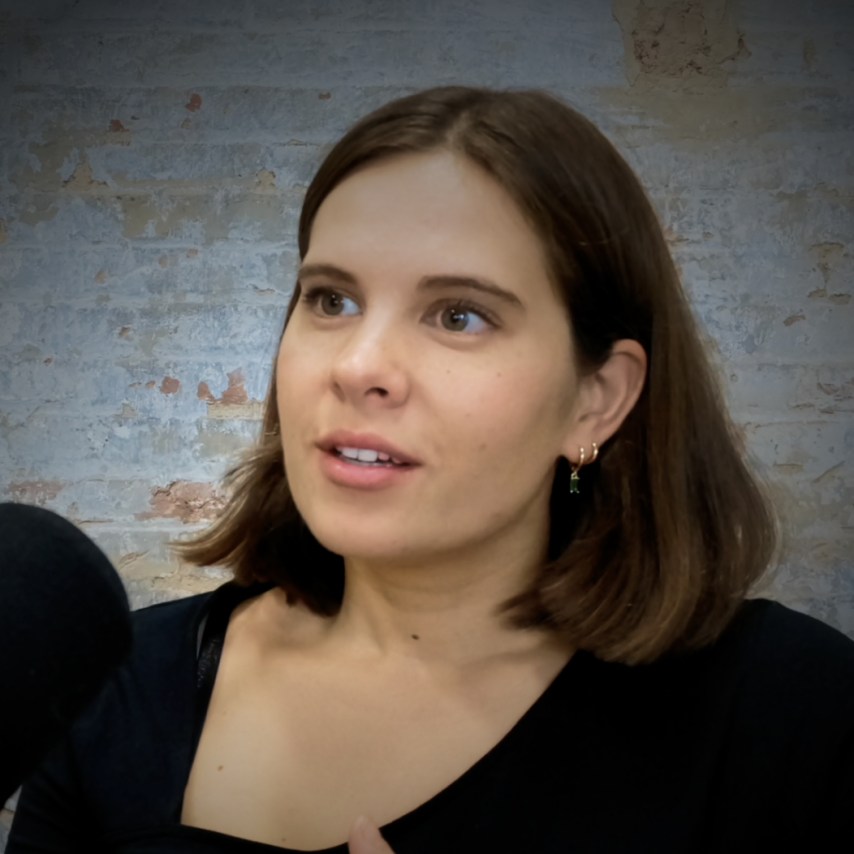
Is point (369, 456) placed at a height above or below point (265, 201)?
below

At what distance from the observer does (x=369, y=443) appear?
2.89ft

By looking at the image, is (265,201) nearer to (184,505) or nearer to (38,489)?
(184,505)

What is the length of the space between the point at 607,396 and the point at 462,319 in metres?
0.21

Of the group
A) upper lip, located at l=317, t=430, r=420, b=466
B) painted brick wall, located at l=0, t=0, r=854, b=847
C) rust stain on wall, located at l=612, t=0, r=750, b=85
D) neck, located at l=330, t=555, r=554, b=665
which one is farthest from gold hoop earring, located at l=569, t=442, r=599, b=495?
rust stain on wall, located at l=612, t=0, r=750, b=85

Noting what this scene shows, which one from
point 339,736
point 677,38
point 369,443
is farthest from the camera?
point 677,38

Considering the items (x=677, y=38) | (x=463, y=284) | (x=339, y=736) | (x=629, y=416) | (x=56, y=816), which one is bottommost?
(x=56, y=816)

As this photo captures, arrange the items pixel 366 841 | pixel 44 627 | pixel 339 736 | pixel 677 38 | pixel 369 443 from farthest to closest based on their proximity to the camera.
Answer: pixel 677 38
pixel 339 736
pixel 369 443
pixel 366 841
pixel 44 627

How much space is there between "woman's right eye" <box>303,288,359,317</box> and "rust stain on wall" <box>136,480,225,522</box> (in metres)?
0.99

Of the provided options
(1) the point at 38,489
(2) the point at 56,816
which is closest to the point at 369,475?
(2) the point at 56,816

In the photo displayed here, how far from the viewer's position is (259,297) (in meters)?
1.86

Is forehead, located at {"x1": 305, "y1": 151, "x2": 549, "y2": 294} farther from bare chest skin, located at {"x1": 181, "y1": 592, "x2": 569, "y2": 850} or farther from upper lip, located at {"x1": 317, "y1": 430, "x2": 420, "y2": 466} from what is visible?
bare chest skin, located at {"x1": 181, "y1": 592, "x2": 569, "y2": 850}

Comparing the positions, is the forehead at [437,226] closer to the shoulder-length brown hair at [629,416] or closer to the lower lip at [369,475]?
the shoulder-length brown hair at [629,416]

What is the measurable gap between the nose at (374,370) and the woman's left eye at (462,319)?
1.9 inches

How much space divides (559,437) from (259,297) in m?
1.02
